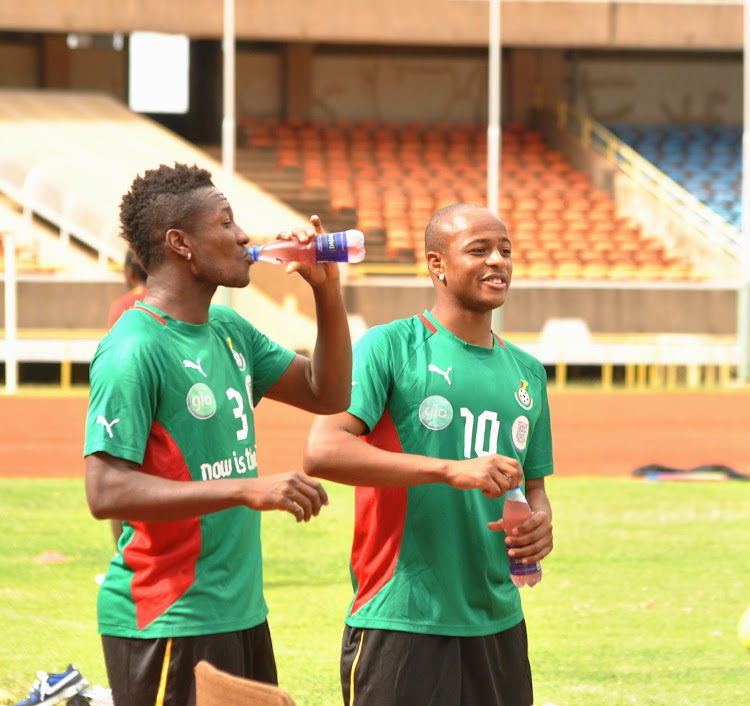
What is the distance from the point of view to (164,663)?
3.03 m

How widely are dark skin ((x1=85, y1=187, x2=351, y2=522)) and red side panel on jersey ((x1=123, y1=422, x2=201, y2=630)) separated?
0.43 feet

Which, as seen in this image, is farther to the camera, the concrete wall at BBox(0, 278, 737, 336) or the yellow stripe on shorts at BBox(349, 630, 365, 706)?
the concrete wall at BBox(0, 278, 737, 336)

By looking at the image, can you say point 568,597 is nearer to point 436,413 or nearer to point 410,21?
point 436,413

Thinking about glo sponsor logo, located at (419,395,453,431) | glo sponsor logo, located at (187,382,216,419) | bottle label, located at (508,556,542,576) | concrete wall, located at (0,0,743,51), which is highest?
concrete wall, located at (0,0,743,51)

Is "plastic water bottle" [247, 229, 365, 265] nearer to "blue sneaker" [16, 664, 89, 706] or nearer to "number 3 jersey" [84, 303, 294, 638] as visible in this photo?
"number 3 jersey" [84, 303, 294, 638]

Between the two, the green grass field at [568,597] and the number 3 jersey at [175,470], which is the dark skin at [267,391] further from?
the green grass field at [568,597]

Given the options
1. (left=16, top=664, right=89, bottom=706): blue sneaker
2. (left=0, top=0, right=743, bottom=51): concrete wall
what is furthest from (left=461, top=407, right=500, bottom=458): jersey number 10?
(left=0, top=0, right=743, bottom=51): concrete wall

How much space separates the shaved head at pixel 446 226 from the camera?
361cm

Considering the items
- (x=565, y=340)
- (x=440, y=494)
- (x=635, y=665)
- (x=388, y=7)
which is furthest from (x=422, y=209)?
(x=440, y=494)

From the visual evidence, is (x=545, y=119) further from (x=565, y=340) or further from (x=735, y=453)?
(x=735, y=453)

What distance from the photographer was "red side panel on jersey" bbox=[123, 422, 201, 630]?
3014 mm

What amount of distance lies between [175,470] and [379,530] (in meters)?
0.69

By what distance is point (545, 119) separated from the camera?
3241 centimetres

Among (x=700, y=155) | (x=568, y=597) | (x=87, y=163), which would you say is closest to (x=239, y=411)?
(x=568, y=597)
